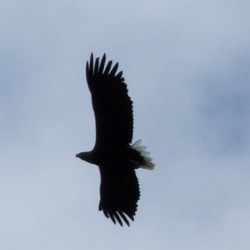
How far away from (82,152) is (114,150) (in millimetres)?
704

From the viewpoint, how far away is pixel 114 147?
37.3 m

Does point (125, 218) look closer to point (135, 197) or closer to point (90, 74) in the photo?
point (135, 197)

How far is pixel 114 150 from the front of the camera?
122ft

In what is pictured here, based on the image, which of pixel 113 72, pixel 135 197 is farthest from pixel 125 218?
pixel 113 72

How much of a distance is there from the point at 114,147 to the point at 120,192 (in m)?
0.98

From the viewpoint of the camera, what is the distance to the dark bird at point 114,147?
36969 mm

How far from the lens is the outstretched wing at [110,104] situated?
36.9 m

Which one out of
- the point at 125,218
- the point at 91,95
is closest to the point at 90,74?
the point at 91,95

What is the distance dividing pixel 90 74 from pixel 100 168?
1.92 meters

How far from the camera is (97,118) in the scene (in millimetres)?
37188

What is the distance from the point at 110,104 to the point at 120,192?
185cm

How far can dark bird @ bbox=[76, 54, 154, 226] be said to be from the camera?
37.0m

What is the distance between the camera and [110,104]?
37000 millimetres

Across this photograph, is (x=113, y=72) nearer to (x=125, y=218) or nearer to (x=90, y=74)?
(x=90, y=74)
